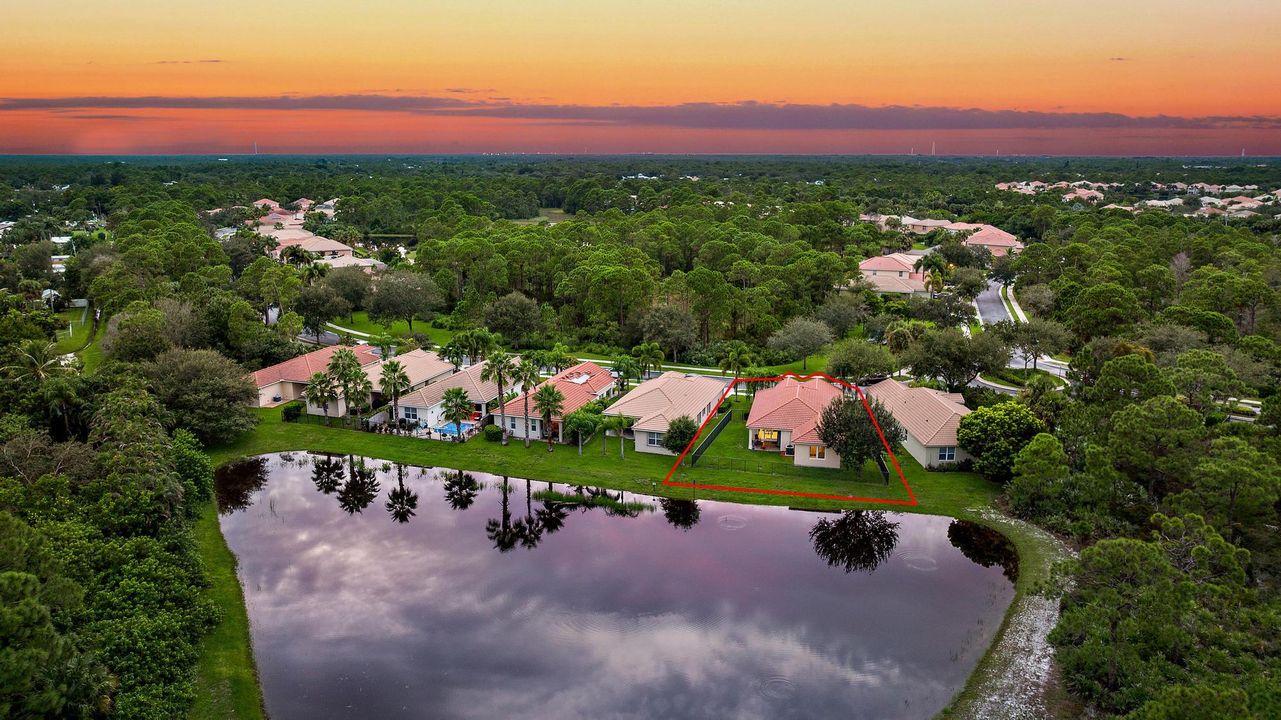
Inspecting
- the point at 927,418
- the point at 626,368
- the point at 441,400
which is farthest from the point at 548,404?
the point at 927,418

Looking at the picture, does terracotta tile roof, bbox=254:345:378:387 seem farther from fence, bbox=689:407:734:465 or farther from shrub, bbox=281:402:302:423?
fence, bbox=689:407:734:465

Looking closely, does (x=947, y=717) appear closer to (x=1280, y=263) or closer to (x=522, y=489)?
(x=522, y=489)

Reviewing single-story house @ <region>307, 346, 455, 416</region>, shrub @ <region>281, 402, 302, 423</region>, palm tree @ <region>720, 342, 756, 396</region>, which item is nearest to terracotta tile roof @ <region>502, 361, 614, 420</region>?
palm tree @ <region>720, 342, 756, 396</region>

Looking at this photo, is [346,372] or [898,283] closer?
[346,372]

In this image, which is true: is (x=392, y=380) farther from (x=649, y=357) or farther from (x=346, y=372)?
(x=649, y=357)

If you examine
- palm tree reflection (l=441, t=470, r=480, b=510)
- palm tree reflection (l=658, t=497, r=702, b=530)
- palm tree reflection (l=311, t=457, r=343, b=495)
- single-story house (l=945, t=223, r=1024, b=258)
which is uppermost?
single-story house (l=945, t=223, r=1024, b=258)

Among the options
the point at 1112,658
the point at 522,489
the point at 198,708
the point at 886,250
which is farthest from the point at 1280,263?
the point at 198,708
